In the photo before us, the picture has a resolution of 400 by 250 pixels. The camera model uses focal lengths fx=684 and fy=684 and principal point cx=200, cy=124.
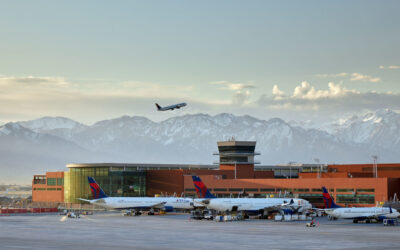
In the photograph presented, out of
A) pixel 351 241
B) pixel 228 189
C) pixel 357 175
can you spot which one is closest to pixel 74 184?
pixel 228 189

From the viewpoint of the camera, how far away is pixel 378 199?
146625 mm

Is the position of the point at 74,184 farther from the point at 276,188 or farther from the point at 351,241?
the point at 351,241

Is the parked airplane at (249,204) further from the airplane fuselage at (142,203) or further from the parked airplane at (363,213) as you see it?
the airplane fuselage at (142,203)

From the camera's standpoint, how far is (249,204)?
127m

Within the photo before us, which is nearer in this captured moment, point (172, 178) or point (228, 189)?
point (228, 189)

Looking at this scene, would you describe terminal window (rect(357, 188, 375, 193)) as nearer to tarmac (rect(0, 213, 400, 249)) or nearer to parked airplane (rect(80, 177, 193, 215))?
parked airplane (rect(80, 177, 193, 215))

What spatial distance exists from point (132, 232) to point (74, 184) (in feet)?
354

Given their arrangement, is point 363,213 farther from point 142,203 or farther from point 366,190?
point 142,203

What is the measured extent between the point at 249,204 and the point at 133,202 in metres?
26.8

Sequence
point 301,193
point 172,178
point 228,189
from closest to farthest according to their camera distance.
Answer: point 301,193, point 228,189, point 172,178

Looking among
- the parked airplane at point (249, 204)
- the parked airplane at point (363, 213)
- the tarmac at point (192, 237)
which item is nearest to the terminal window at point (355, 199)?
the parked airplane at point (249, 204)

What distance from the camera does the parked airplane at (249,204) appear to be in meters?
125

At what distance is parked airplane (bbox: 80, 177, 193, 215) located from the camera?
140 m

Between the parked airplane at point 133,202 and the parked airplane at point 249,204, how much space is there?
1613 cm
